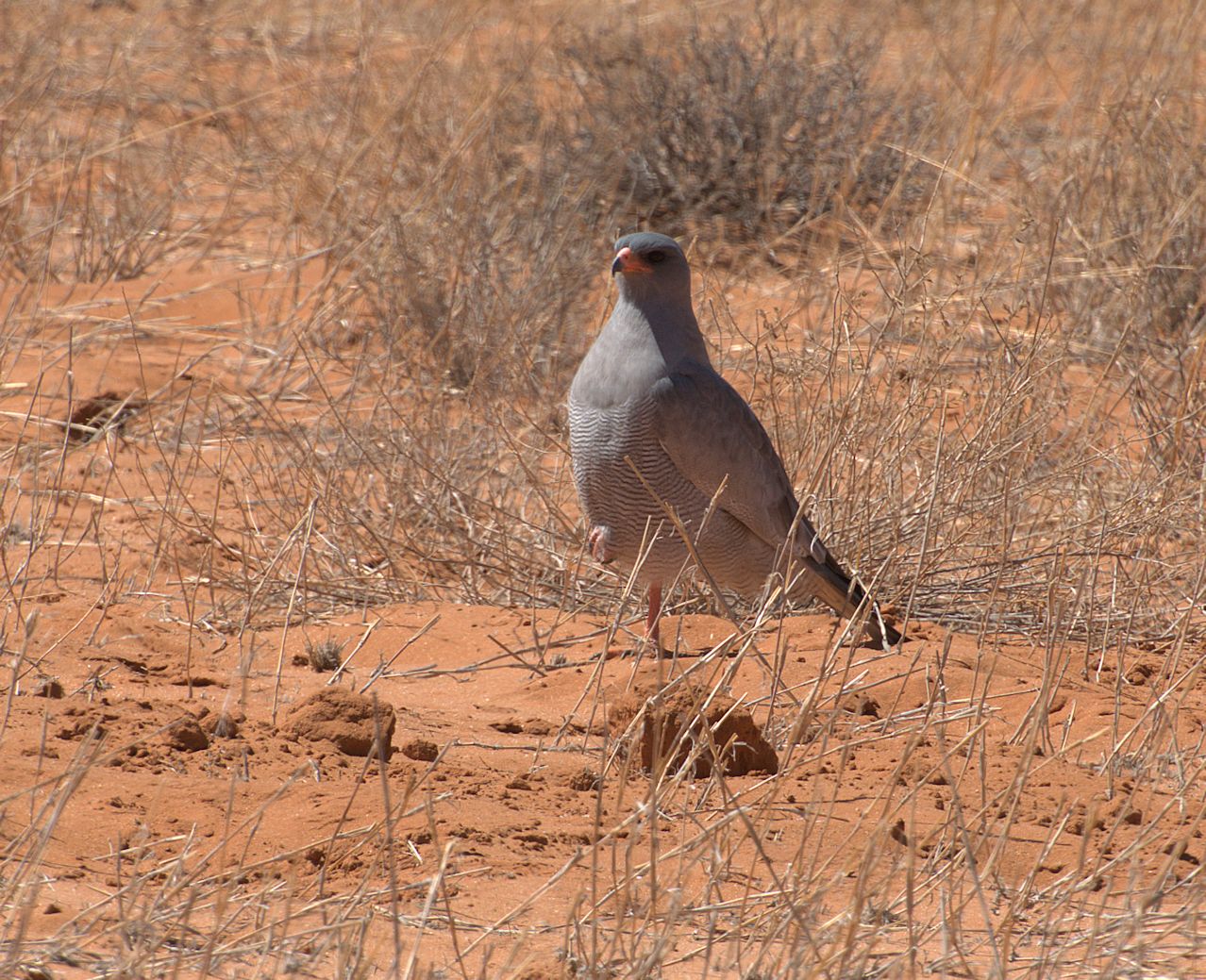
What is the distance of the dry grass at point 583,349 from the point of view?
2621mm

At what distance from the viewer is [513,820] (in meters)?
3.12

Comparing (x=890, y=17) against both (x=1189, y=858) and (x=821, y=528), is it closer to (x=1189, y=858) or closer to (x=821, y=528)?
(x=821, y=528)

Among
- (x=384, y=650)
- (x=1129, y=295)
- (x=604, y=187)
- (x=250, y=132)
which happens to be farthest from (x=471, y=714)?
(x=250, y=132)

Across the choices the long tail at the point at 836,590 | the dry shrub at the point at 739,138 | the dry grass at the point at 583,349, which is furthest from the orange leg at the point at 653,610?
the dry shrub at the point at 739,138

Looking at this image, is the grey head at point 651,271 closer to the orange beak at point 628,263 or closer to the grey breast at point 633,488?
the orange beak at point 628,263

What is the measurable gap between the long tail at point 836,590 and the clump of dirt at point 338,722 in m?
1.45

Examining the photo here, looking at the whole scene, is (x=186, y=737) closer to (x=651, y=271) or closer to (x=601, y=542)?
(x=601, y=542)

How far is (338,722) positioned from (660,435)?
146 centimetres

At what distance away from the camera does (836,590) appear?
457 centimetres

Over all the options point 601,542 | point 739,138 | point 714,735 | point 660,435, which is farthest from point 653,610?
point 739,138

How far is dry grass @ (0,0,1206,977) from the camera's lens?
8.60ft

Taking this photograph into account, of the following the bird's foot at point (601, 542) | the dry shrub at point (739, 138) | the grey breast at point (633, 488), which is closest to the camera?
the grey breast at point (633, 488)

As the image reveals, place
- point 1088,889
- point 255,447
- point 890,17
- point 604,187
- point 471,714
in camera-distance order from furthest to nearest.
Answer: point 890,17
point 604,187
point 255,447
point 471,714
point 1088,889

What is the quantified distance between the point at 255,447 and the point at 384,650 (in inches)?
50.4
